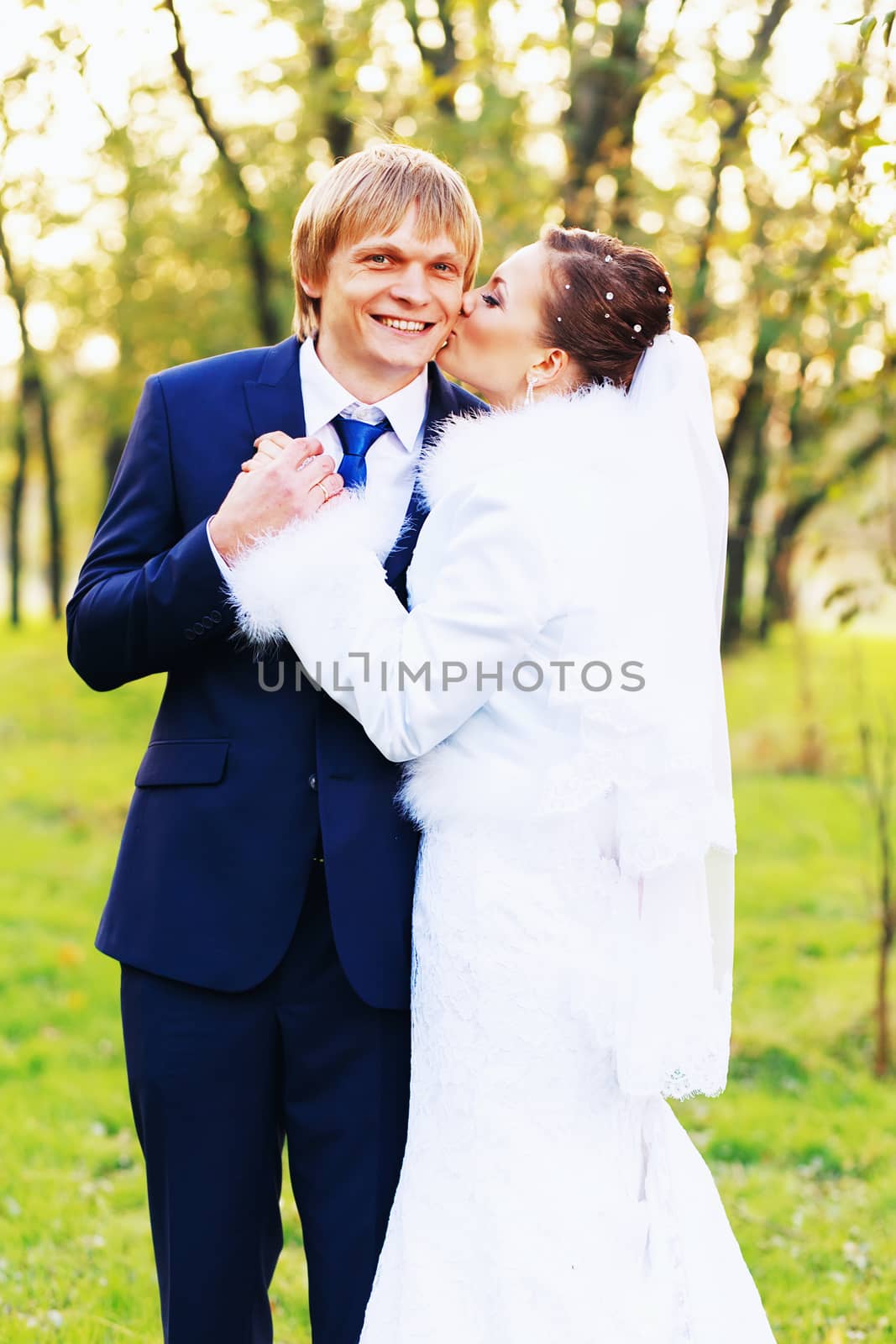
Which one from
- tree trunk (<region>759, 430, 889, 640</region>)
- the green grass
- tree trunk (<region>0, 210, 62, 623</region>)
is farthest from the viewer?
tree trunk (<region>0, 210, 62, 623</region>)

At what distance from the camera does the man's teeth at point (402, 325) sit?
2.41 meters

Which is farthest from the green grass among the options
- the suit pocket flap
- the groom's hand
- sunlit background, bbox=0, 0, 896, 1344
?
the groom's hand

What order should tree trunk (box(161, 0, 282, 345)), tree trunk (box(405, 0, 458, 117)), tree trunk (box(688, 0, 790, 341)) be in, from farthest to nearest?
tree trunk (box(161, 0, 282, 345))
tree trunk (box(405, 0, 458, 117))
tree trunk (box(688, 0, 790, 341))

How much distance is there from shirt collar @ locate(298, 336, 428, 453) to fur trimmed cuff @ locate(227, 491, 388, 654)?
301 millimetres

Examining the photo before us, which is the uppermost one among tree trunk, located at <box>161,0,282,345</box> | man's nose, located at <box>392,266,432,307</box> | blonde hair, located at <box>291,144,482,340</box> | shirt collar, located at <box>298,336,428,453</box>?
blonde hair, located at <box>291,144,482,340</box>

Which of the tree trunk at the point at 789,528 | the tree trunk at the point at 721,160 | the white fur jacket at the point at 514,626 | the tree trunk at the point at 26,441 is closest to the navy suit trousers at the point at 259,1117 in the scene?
the white fur jacket at the point at 514,626

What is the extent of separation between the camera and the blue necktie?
7.94ft

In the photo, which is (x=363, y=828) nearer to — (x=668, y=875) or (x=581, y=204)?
(x=668, y=875)

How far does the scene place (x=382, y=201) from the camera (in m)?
2.37

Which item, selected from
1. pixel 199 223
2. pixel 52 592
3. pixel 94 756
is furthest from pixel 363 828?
pixel 52 592

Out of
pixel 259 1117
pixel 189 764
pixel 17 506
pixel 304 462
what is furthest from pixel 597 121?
pixel 17 506

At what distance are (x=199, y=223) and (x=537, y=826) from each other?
10421 mm

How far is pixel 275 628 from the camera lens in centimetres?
221

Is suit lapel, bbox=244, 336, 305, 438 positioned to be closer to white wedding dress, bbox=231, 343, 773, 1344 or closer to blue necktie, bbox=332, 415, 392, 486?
blue necktie, bbox=332, 415, 392, 486
